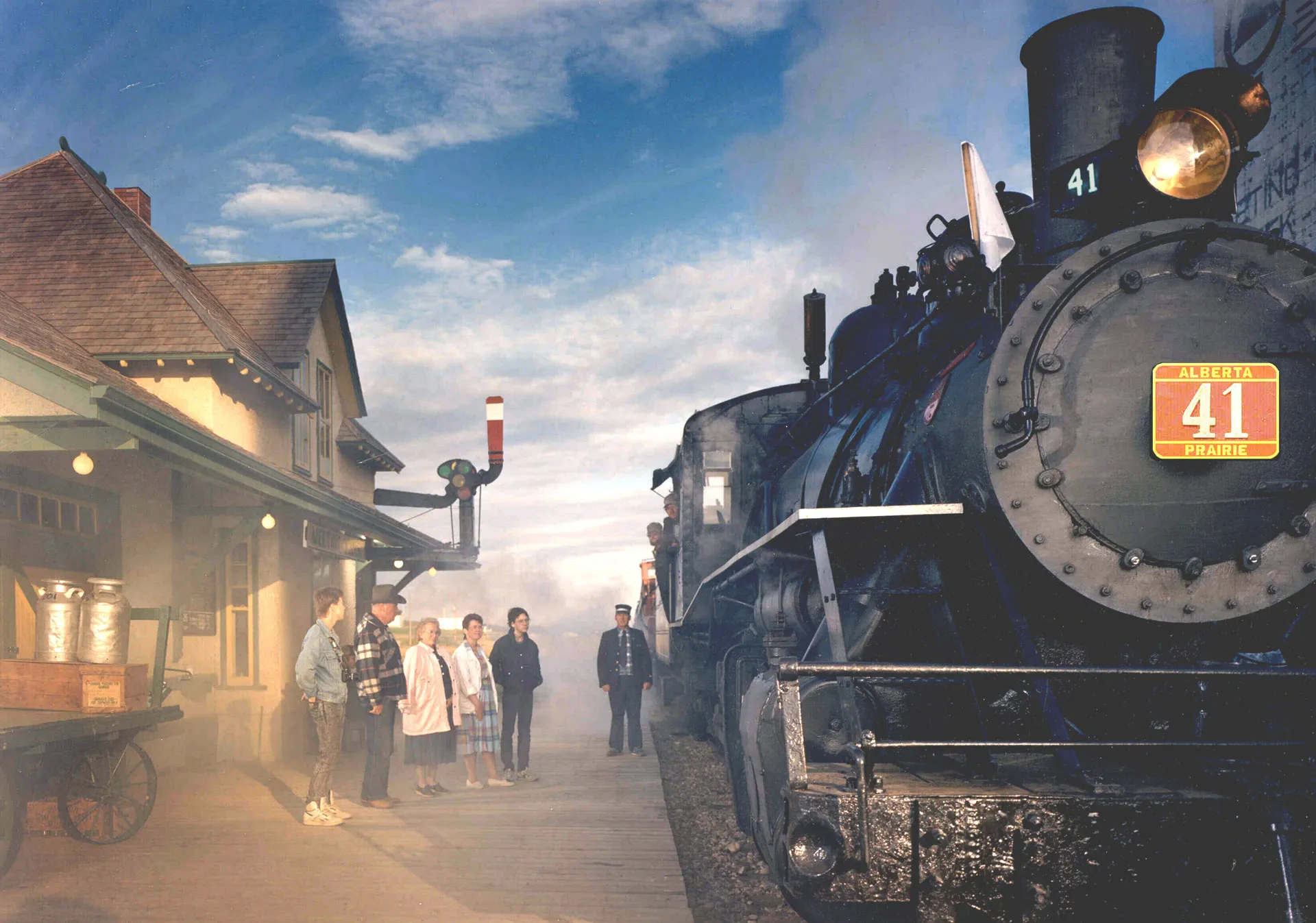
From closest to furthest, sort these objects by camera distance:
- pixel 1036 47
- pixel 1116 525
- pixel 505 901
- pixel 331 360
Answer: pixel 1116 525, pixel 1036 47, pixel 505 901, pixel 331 360

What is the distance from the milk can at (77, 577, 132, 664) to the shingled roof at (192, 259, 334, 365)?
608cm

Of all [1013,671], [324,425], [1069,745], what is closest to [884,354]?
[1013,671]

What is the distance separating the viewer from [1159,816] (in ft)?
9.18

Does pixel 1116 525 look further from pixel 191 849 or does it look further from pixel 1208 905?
pixel 191 849

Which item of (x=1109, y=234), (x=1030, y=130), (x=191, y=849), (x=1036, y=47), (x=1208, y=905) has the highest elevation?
(x=1036, y=47)

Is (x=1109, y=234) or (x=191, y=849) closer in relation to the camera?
(x=1109, y=234)

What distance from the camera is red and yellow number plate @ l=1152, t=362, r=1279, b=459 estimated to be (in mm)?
3408

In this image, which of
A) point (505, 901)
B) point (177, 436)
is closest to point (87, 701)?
point (177, 436)

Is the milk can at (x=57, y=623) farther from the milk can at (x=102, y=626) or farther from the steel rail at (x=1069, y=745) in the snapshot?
the steel rail at (x=1069, y=745)

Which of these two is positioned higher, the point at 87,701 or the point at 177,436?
the point at 177,436

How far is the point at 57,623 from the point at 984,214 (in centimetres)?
616

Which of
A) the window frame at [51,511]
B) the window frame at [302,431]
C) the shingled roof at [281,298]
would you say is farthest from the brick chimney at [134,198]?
the window frame at [51,511]

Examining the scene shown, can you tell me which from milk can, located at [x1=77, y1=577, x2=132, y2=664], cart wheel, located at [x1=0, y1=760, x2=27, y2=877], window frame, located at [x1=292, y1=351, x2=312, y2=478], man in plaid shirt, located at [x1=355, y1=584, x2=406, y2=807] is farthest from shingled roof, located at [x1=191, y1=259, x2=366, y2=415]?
cart wheel, located at [x1=0, y1=760, x2=27, y2=877]

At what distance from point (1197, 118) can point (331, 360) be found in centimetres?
1348
